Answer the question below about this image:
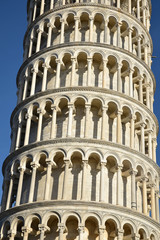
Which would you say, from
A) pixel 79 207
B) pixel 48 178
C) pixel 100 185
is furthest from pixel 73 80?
pixel 79 207

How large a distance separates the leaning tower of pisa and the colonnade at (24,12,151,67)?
0.22 feet

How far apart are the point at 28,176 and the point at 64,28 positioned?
976 centimetres

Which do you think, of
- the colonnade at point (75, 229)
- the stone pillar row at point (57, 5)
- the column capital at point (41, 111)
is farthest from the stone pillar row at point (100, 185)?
the stone pillar row at point (57, 5)

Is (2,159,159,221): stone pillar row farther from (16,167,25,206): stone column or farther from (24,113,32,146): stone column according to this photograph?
(24,113,32,146): stone column

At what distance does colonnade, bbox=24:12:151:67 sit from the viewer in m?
29.1

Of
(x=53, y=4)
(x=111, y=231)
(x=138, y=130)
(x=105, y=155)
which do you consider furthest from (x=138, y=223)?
(x=53, y=4)

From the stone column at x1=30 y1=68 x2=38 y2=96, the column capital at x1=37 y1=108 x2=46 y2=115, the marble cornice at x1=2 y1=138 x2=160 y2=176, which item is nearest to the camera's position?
the marble cornice at x1=2 y1=138 x2=160 y2=176

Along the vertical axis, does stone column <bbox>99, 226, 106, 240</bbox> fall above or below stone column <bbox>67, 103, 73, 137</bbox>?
below

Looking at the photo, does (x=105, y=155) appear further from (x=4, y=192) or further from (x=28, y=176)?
(x=4, y=192)

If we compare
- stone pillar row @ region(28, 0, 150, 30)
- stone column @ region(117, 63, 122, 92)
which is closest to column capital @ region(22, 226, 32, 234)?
A: stone column @ region(117, 63, 122, 92)

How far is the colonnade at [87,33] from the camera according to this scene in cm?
2912

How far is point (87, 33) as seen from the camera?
29.6 m

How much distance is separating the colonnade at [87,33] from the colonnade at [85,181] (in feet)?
25.7

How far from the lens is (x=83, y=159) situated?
23938 mm
